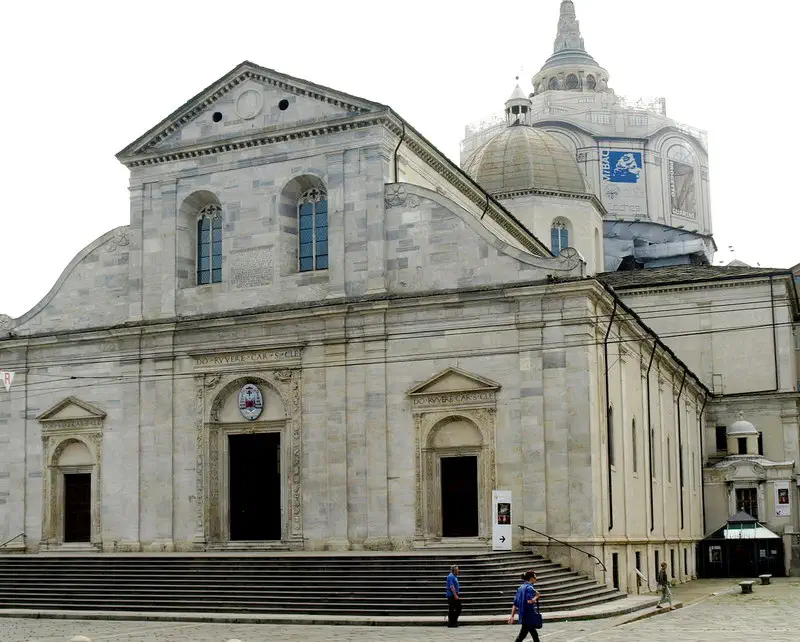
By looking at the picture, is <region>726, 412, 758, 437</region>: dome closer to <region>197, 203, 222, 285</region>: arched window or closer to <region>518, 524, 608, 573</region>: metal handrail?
<region>518, 524, 608, 573</region>: metal handrail

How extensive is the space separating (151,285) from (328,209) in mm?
6964

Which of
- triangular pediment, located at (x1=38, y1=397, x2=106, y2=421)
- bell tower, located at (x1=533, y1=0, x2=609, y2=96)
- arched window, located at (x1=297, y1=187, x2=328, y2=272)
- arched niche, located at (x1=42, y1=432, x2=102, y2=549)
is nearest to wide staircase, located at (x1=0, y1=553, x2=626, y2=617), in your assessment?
arched niche, located at (x1=42, y1=432, x2=102, y2=549)

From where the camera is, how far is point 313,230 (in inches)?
1620

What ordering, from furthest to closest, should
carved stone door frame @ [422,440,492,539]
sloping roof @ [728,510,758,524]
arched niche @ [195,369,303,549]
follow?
sloping roof @ [728,510,758,524] < arched niche @ [195,369,303,549] < carved stone door frame @ [422,440,492,539]

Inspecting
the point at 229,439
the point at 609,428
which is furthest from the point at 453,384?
the point at 229,439

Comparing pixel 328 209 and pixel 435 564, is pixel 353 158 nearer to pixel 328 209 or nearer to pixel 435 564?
pixel 328 209

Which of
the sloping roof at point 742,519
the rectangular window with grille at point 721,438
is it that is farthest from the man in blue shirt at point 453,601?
the rectangular window with grille at point 721,438

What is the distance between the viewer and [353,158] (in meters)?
40.1

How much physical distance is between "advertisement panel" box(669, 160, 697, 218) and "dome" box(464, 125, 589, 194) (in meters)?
11.6

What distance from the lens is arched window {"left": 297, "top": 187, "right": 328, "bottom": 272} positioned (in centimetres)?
4091

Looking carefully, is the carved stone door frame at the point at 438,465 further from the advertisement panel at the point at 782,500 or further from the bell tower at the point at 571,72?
the bell tower at the point at 571,72

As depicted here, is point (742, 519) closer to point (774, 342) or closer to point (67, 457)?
point (774, 342)

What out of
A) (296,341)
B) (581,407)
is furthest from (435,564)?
(296,341)

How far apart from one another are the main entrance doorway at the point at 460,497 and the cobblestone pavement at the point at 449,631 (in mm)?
6795
